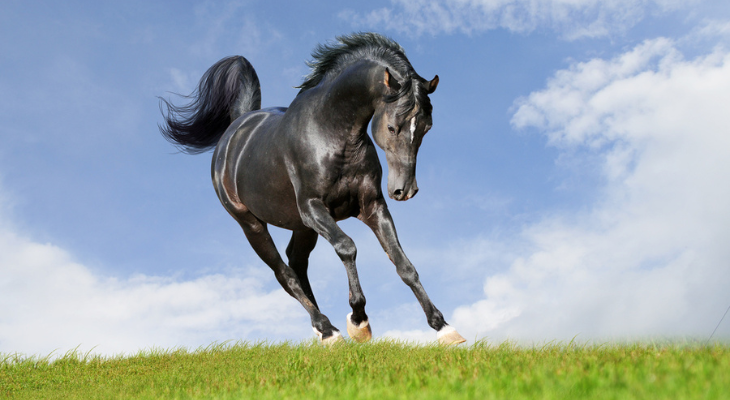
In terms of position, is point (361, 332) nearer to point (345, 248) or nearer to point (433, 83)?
point (345, 248)

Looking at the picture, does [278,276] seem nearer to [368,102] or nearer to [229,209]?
[229,209]

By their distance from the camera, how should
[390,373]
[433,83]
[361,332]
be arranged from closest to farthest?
[390,373] < [433,83] < [361,332]

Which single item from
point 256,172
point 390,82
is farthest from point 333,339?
point 390,82

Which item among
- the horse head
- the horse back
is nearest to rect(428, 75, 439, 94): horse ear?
the horse head

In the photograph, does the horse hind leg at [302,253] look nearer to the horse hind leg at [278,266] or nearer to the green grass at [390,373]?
the horse hind leg at [278,266]

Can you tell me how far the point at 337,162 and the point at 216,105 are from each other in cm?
387

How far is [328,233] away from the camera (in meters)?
5.45

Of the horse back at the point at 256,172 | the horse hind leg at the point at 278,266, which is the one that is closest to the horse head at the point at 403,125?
the horse back at the point at 256,172

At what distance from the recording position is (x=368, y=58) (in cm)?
547

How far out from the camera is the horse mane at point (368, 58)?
4932mm

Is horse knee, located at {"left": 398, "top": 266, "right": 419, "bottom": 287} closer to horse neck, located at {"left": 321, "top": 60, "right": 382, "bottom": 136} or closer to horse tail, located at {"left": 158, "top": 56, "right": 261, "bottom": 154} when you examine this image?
horse neck, located at {"left": 321, "top": 60, "right": 382, "bottom": 136}

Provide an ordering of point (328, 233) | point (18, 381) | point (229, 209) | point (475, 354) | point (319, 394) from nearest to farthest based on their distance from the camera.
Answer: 1. point (319, 394)
2. point (475, 354)
3. point (328, 233)
4. point (18, 381)
5. point (229, 209)

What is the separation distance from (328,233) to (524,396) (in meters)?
3.08

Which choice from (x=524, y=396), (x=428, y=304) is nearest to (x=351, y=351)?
(x=428, y=304)
